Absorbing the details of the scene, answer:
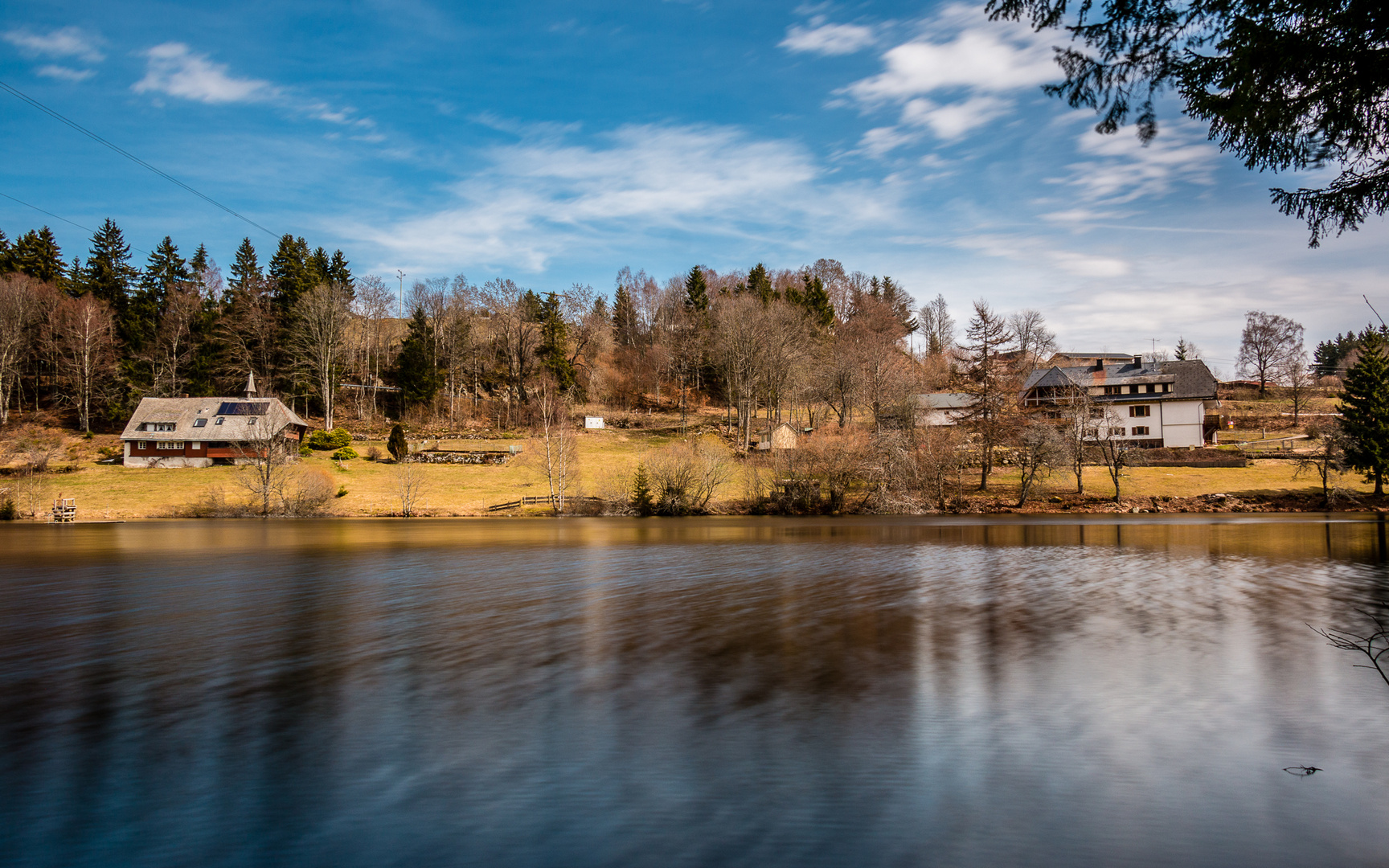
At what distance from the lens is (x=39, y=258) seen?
73812 mm

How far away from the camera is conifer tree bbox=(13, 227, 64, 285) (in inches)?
2864

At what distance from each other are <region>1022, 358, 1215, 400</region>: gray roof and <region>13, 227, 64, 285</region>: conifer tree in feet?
312

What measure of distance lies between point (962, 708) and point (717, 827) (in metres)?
4.90

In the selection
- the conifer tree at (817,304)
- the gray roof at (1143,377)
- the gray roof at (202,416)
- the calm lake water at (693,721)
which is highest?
the conifer tree at (817,304)

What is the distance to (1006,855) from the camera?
6.10 meters

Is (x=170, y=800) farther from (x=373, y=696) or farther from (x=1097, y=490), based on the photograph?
(x=1097, y=490)

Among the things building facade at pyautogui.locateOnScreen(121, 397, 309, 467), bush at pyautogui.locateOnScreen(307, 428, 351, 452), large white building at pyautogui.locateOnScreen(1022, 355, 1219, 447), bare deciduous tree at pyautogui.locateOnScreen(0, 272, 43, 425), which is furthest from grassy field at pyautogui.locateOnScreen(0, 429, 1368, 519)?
bare deciduous tree at pyautogui.locateOnScreen(0, 272, 43, 425)

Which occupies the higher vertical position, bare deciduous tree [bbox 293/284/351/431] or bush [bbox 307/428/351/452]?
bare deciduous tree [bbox 293/284/351/431]

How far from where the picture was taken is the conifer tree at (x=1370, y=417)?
43156 mm

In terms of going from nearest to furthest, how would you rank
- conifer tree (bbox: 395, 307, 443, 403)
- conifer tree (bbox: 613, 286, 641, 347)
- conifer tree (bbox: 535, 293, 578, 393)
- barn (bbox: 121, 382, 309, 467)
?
barn (bbox: 121, 382, 309, 467) < conifer tree (bbox: 395, 307, 443, 403) < conifer tree (bbox: 535, 293, 578, 393) < conifer tree (bbox: 613, 286, 641, 347)

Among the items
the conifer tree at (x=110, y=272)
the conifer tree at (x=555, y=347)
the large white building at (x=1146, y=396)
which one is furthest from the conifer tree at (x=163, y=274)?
the large white building at (x=1146, y=396)

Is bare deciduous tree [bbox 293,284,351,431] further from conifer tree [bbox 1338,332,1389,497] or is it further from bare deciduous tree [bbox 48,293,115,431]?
conifer tree [bbox 1338,332,1389,497]

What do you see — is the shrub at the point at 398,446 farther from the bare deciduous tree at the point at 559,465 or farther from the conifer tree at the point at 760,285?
the conifer tree at the point at 760,285

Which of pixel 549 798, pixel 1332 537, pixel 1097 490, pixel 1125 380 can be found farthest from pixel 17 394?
pixel 1125 380
